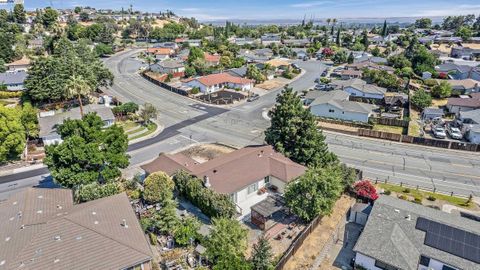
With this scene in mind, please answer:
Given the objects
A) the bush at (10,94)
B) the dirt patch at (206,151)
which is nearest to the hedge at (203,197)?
the dirt patch at (206,151)

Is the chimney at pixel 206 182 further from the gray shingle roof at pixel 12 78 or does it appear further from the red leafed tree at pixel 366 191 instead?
the gray shingle roof at pixel 12 78

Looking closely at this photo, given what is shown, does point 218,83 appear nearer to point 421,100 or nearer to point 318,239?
point 421,100

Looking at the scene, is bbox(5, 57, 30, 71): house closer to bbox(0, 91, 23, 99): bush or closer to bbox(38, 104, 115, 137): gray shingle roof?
bbox(0, 91, 23, 99): bush

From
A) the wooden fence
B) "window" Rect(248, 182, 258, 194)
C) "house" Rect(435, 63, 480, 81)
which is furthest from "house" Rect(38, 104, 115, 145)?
"house" Rect(435, 63, 480, 81)

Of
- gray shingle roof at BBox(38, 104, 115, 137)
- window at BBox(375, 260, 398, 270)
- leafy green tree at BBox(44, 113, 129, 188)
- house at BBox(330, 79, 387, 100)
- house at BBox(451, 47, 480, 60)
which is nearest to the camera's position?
window at BBox(375, 260, 398, 270)

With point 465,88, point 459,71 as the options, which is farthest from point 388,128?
point 459,71

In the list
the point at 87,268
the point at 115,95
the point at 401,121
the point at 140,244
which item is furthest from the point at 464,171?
the point at 115,95
